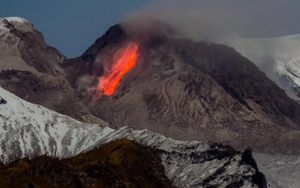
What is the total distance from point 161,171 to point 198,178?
172 m

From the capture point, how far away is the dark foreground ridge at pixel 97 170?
56.1 feet

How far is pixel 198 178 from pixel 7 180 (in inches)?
7037

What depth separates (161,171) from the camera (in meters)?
22.7

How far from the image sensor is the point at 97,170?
63.0 feet

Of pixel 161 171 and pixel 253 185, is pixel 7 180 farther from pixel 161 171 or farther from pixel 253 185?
pixel 253 185

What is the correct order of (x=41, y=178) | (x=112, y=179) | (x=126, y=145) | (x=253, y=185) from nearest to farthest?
(x=41, y=178) < (x=112, y=179) < (x=126, y=145) < (x=253, y=185)

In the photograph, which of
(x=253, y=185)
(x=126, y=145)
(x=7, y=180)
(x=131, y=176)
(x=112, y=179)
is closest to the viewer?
(x=7, y=180)

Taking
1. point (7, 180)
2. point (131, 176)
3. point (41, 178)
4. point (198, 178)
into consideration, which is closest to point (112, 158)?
point (131, 176)

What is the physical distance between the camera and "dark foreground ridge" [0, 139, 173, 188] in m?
17.1

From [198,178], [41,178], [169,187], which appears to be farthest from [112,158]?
[198,178]

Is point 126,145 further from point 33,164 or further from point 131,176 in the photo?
point 33,164

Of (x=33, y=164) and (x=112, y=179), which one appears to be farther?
(x=112, y=179)

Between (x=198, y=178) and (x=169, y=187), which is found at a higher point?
(x=169, y=187)

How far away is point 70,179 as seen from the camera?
17672 mm
